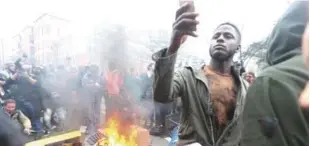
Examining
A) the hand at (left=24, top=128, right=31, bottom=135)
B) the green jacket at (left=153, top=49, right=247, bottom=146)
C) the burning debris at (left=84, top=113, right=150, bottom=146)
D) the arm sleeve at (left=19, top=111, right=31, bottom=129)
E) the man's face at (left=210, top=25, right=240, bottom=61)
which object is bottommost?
the burning debris at (left=84, top=113, right=150, bottom=146)

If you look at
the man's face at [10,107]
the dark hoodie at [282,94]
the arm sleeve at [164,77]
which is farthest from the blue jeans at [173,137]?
the dark hoodie at [282,94]

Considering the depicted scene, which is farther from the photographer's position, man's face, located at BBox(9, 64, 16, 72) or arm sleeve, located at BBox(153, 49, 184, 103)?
man's face, located at BBox(9, 64, 16, 72)

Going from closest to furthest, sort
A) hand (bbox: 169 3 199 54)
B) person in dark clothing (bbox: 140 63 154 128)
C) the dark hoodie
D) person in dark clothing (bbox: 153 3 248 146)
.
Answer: the dark hoodie < hand (bbox: 169 3 199 54) < person in dark clothing (bbox: 153 3 248 146) < person in dark clothing (bbox: 140 63 154 128)

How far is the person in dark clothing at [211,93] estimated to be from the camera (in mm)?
1431

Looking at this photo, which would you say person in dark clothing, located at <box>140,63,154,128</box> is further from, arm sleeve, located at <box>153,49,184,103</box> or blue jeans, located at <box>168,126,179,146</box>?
arm sleeve, located at <box>153,49,184,103</box>

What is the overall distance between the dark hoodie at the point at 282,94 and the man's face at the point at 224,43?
0.80 m

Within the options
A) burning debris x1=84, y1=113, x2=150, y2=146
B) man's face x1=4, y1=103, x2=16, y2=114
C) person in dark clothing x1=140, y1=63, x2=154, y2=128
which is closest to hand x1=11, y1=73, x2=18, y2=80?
man's face x1=4, y1=103, x2=16, y2=114

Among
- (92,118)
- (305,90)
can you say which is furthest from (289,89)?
(92,118)

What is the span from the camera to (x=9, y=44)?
362 centimetres

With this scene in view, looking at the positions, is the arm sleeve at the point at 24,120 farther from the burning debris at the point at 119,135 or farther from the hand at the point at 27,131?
the burning debris at the point at 119,135

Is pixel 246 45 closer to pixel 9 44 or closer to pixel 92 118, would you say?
pixel 92 118

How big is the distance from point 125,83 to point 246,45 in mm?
1856

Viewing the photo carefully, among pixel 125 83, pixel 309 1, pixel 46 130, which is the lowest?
pixel 46 130

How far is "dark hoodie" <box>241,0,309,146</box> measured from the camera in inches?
27.8
